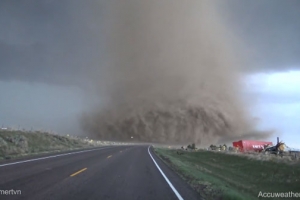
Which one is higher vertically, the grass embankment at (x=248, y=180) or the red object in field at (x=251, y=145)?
the red object in field at (x=251, y=145)

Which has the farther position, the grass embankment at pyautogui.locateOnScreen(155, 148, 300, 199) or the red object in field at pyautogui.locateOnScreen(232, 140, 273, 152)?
the red object in field at pyautogui.locateOnScreen(232, 140, 273, 152)

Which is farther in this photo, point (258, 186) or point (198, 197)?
point (258, 186)

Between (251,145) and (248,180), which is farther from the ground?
(251,145)

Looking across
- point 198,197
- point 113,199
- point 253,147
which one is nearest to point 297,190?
point 198,197

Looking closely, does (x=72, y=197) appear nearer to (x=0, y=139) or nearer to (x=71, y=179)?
(x=71, y=179)

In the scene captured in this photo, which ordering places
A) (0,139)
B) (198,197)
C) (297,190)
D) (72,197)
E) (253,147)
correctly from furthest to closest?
(253,147), (0,139), (297,190), (198,197), (72,197)

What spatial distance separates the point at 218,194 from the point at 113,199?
3.81 m

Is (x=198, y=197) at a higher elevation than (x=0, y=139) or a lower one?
lower

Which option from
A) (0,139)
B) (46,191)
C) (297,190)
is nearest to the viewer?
(46,191)

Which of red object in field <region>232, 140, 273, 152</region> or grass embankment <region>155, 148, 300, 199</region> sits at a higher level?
red object in field <region>232, 140, 273, 152</region>

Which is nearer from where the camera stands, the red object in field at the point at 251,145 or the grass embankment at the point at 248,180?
the grass embankment at the point at 248,180

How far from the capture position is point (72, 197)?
8352 mm

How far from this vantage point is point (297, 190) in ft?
42.1

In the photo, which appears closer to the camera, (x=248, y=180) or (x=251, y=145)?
(x=248, y=180)
